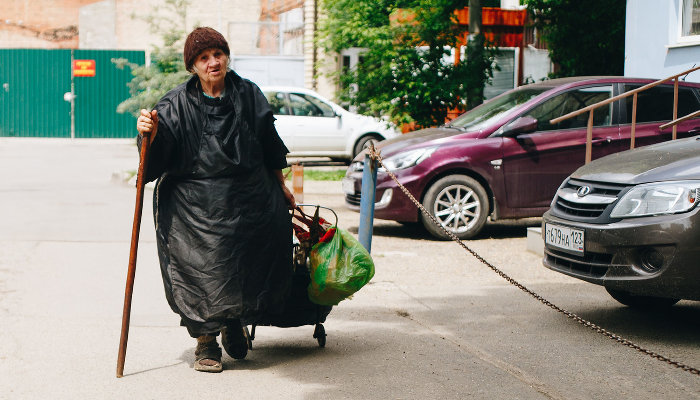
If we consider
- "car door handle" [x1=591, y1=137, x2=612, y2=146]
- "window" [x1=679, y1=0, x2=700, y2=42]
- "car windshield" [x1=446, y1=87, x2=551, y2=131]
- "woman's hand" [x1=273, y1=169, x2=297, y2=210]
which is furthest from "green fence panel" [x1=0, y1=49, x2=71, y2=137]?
"woman's hand" [x1=273, y1=169, x2=297, y2=210]

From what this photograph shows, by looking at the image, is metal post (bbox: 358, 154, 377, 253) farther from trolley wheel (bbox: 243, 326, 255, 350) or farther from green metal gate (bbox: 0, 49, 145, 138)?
green metal gate (bbox: 0, 49, 145, 138)

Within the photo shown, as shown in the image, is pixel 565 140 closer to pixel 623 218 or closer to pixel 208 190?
pixel 623 218

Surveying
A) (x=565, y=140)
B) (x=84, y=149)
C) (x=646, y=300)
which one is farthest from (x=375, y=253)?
(x=84, y=149)

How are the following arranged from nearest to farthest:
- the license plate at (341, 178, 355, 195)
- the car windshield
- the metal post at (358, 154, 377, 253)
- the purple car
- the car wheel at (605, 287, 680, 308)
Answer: the car wheel at (605, 287, 680, 308) → the metal post at (358, 154, 377, 253) → the purple car → the car windshield → the license plate at (341, 178, 355, 195)

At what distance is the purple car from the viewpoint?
9906 millimetres

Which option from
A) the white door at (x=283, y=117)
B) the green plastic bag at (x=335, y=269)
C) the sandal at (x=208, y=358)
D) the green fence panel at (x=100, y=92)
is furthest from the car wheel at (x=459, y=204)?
the green fence panel at (x=100, y=92)

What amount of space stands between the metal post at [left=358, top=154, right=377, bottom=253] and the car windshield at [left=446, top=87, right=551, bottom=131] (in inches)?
122

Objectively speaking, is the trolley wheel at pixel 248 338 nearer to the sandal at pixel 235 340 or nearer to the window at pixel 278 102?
the sandal at pixel 235 340

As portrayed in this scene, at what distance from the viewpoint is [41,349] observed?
5449mm

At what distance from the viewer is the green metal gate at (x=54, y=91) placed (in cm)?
3180

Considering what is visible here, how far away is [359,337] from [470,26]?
31.4 feet

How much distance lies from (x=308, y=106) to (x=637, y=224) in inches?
566

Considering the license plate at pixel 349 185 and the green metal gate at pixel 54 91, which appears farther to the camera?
the green metal gate at pixel 54 91

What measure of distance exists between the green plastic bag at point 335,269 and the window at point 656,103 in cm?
579
